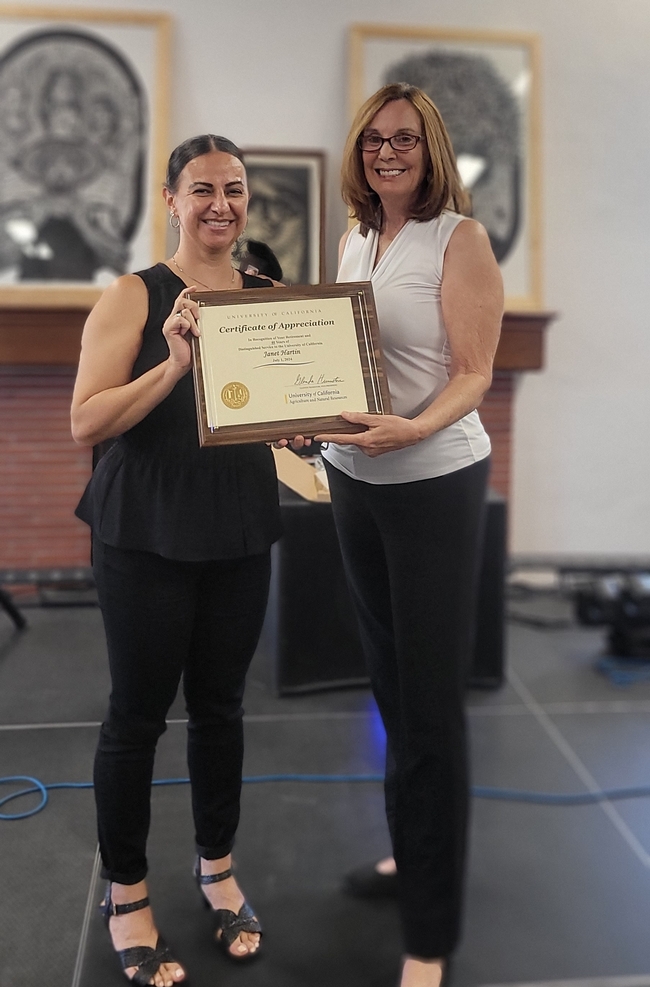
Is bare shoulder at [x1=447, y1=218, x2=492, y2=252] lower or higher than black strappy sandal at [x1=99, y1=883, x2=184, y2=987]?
higher

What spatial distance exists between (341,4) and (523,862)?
2213 mm

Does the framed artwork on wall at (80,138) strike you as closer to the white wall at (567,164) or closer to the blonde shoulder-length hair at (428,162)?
the white wall at (567,164)

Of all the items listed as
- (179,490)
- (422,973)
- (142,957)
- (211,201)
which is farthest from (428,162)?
(142,957)

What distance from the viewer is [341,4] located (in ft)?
7.23

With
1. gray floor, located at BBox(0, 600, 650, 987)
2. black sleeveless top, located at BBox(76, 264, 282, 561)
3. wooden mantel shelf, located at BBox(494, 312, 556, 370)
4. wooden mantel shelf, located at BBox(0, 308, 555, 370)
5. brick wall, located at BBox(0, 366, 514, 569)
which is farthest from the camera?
wooden mantel shelf, located at BBox(494, 312, 556, 370)

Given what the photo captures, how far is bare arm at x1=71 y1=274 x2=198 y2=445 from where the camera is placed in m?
0.89

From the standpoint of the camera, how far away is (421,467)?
0.91 meters

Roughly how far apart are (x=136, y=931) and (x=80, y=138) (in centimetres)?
181

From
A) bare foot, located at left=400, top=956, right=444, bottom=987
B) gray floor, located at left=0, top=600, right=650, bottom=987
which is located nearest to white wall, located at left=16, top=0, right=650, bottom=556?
gray floor, located at left=0, top=600, right=650, bottom=987

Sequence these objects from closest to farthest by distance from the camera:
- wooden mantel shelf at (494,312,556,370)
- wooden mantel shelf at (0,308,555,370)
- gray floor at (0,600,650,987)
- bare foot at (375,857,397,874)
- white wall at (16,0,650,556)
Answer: gray floor at (0,600,650,987) → bare foot at (375,857,397,874) → wooden mantel shelf at (0,308,555,370) → wooden mantel shelf at (494,312,556,370) → white wall at (16,0,650,556)

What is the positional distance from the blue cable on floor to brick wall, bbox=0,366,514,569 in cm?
37

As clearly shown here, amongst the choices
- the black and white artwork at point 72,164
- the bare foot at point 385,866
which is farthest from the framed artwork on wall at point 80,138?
the bare foot at point 385,866

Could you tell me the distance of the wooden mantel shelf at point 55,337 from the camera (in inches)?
63.8

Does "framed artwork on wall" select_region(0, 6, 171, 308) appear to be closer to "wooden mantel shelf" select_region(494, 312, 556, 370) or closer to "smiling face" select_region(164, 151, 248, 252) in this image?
"smiling face" select_region(164, 151, 248, 252)
